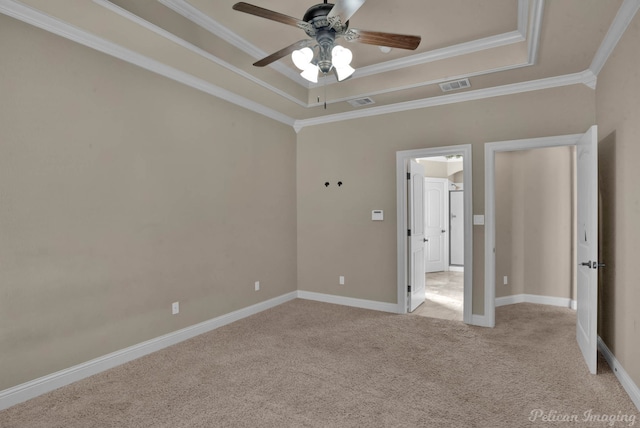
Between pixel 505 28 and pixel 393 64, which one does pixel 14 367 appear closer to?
pixel 393 64

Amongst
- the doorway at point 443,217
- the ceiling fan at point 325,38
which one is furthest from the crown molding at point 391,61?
the doorway at point 443,217

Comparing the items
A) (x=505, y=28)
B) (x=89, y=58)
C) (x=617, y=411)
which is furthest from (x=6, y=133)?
(x=617, y=411)

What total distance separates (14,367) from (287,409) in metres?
1.95

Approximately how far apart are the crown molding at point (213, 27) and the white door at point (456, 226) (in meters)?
5.81

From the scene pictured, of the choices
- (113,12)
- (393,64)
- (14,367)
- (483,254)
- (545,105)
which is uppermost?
(393,64)

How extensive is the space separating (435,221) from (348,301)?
3.95 meters

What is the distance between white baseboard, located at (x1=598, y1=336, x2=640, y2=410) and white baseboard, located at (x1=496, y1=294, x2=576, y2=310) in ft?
5.74

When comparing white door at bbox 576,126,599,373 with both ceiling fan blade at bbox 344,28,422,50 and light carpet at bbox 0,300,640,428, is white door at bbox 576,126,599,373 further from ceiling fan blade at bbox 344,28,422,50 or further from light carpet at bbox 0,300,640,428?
ceiling fan blade at bbox 344,28,422,50

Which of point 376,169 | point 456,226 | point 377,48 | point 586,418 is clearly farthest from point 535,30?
point 456,226

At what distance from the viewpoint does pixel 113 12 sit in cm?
251

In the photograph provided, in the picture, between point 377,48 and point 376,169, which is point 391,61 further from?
point 376,169

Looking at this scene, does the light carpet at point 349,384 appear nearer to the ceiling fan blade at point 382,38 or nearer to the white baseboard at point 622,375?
the white baseboard at point 622,375

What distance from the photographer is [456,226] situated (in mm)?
8398

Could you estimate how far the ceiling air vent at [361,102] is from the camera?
172 inches
